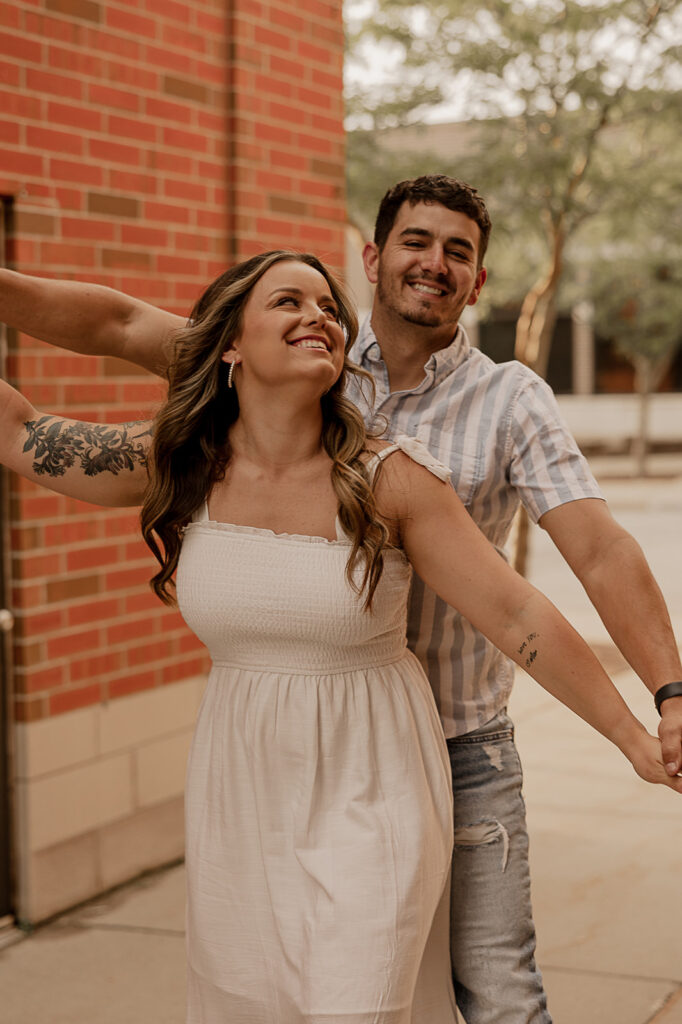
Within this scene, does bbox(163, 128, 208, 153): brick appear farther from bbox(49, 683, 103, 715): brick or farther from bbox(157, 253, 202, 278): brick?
bbox(49, 683, 103, 715): brick

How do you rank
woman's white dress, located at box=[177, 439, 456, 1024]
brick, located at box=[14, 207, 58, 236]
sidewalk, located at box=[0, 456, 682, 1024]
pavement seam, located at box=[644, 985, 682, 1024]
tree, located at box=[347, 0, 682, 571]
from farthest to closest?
tree, located at box=[347, 0, 682, 571] < brick, located at box=[14, 207, 58, 236] < sidewalk, located at box=[0, 456, 682, 1024] < pavement seam, located at box=[644, 985, 682, 1024] < woman's white dress, located at box=[177, 439, 456, 1024]

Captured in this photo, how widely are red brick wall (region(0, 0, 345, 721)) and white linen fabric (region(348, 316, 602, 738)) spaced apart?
6.66 feet

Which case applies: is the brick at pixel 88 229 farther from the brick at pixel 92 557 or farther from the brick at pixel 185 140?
the brick at pixel 92 557

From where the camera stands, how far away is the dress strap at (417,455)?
263 centimetres

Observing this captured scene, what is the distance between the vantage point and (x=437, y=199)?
300cm

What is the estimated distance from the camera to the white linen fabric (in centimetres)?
290

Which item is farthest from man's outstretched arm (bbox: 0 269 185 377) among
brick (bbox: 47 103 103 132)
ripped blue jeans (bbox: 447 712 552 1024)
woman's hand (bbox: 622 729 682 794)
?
brick (bbox: 47 103 103 132)

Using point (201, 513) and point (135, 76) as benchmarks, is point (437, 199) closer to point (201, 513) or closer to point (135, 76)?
point (201, 513)

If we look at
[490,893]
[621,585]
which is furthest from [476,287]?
[490,893]

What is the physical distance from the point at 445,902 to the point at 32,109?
3045mm

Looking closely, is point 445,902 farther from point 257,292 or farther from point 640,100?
point 640,100

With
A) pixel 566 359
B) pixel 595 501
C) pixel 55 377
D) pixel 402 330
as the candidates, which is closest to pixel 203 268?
pixel 55 377

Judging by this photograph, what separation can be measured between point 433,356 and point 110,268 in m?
2.34

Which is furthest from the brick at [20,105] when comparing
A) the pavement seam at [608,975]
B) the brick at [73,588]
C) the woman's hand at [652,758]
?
the pavement seam at [608,975]
